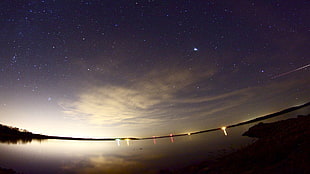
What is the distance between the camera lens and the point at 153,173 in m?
14.3

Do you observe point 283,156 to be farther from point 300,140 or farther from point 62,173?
point 62,173

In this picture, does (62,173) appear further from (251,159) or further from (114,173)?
(251,159)

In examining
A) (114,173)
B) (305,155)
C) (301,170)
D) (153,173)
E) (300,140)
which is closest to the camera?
(301,170)

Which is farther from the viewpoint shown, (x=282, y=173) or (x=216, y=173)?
(x=216, y=173)

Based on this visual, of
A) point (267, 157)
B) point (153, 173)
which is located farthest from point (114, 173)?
point (267, 157)

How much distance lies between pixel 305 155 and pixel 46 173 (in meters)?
20.9

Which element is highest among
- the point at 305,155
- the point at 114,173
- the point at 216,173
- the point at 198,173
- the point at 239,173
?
the point at 305,155

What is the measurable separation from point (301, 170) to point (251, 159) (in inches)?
152

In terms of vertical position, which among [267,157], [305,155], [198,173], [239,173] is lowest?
[198,173]

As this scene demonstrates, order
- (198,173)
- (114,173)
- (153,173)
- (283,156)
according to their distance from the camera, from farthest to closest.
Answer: (114,173)
(153,173)
(198,173)
(283,156)

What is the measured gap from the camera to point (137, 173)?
1480 cm

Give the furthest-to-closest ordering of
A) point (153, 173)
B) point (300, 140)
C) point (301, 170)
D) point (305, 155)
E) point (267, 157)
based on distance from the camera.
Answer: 1. point (153, 173)
2. point (300, 140)
3. point (267, 157)
4. point (305, 155)
5. point (301, 170)

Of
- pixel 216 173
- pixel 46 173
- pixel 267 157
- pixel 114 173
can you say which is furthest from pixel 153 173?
pixel 46 173

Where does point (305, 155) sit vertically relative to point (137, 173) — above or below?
above
